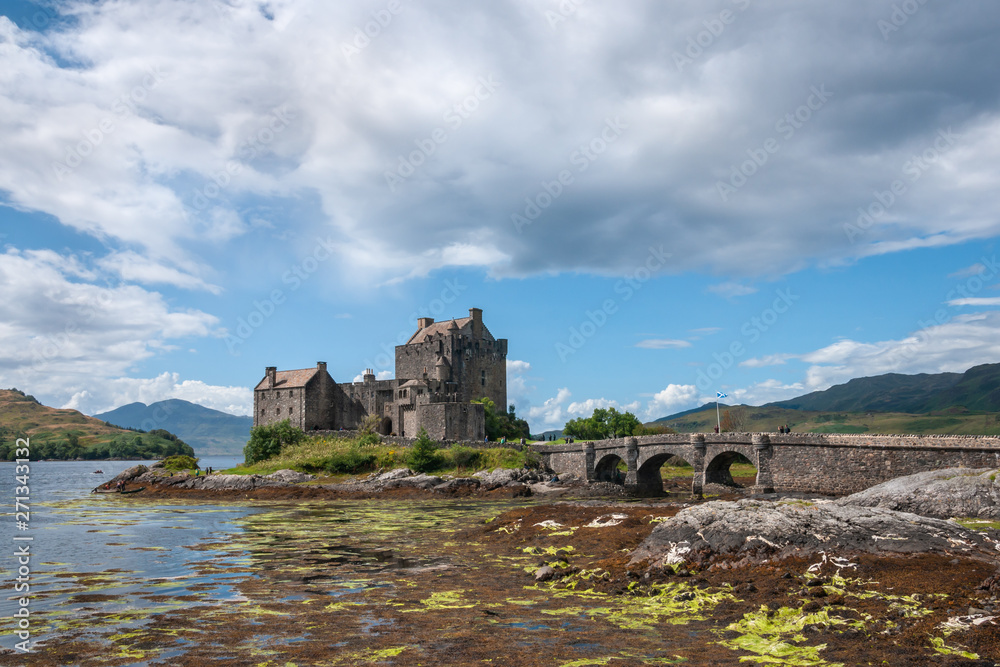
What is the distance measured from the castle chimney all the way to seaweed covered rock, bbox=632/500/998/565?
258 ft

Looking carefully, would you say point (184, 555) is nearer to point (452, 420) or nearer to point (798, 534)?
point (798, 534)

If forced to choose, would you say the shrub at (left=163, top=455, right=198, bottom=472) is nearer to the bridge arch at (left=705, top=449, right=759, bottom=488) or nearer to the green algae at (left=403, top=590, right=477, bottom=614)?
the bridge arch at (left=705, top=449, right=759, bottom=488)

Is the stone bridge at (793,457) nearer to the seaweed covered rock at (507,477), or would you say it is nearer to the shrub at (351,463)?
the seaweed covered rock at (507,477)

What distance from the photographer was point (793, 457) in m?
47.2

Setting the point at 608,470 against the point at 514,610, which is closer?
the point at 514,610

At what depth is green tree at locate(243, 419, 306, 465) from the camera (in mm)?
81375

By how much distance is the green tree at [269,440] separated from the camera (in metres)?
81.4

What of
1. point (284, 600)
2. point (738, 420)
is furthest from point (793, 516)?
point (738, 420)

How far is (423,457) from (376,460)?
276 inches

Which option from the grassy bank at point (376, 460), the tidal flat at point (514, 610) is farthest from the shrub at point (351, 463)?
the tidal flat at point (514, 610)

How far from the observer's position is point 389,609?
15672 mm

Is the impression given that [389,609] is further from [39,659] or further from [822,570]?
[822,570]

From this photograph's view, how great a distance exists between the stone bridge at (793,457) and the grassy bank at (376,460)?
25.5ft

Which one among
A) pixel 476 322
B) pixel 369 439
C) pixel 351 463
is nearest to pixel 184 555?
pixel 351 463
